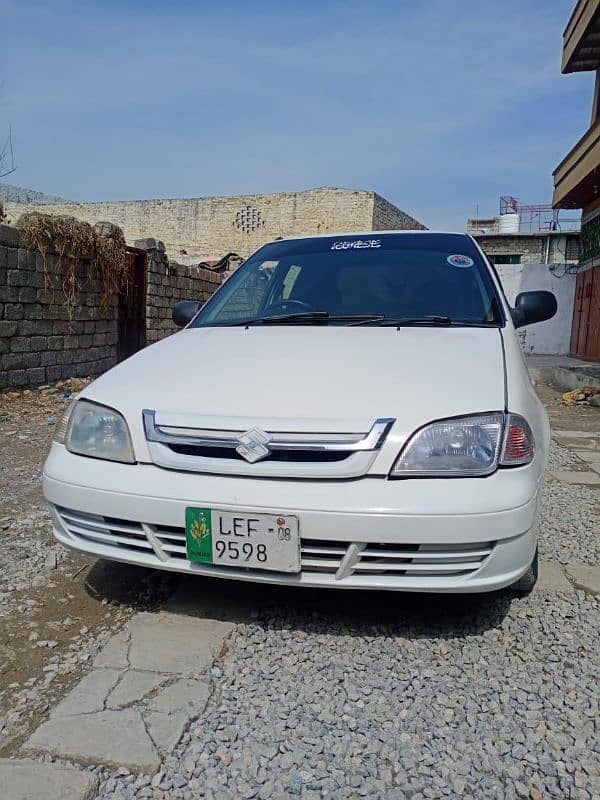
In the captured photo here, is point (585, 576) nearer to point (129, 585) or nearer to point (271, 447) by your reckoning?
point (271, 447)

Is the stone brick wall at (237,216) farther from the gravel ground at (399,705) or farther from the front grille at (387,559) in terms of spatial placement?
the front grille at (387,559)

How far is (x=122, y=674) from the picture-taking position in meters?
1.88

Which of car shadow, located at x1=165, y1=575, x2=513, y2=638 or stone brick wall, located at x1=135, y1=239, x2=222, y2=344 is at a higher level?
stone brick wall, located at x1=135, y1=239, x2=222, y2=344

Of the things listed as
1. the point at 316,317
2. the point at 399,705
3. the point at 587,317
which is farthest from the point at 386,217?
the point at 399,705

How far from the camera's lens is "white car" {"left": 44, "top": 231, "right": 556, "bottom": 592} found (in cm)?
183

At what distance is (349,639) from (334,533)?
498 mm

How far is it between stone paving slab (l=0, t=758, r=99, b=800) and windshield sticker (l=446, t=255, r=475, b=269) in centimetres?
261

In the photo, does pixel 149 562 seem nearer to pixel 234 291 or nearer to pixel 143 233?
pixel 234 291

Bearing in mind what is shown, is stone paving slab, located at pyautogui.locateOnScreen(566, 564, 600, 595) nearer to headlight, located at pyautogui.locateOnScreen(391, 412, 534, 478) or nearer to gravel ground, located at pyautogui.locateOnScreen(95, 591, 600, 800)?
gravel ground, located at pyautogui.locateOnScreen(95, 591, 600, 800)

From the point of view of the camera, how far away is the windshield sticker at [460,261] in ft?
10.3

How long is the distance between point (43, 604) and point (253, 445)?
1.12m

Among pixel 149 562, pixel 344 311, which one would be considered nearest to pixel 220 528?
pixel 149 562

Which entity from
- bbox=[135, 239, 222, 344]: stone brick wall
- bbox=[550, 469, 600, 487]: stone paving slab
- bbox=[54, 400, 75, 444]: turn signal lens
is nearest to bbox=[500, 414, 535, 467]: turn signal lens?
bbox=[54, 400, 75, 444]: turn signal lens

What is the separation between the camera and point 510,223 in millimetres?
26125
